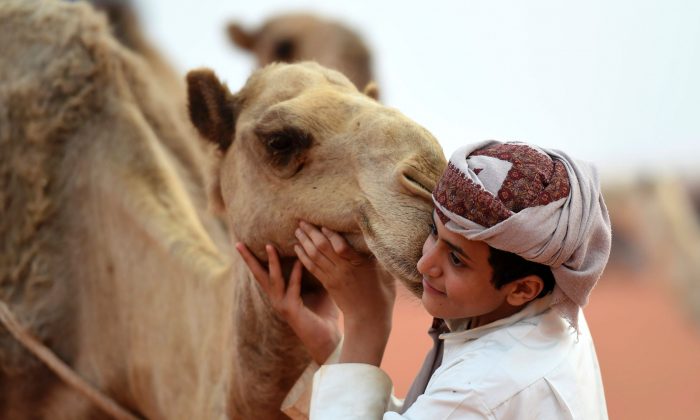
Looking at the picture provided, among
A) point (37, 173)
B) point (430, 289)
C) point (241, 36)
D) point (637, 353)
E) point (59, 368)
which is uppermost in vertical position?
point (430, 289)

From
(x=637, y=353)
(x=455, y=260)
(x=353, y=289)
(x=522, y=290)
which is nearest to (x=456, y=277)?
(x=455, y=260)

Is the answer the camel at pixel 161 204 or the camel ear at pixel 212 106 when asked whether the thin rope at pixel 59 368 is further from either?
the camel ear at pixel 212 106

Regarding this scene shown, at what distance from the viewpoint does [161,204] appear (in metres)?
3.45

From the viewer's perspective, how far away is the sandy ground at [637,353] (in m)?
11.6

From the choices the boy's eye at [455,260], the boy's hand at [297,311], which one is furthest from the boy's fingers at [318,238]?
the boy's eye at [455,260]

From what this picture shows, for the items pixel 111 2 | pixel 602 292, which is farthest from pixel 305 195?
pixel 602 292

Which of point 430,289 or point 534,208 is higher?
point 534,208

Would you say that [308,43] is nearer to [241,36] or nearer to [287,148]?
[241,36]

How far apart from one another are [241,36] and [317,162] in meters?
5.58

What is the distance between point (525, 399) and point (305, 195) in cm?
77

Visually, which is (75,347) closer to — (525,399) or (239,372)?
(239,372)

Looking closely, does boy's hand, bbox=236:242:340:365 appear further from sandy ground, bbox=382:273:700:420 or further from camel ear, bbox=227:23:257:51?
sandy ground, bbox=382:273:700:420

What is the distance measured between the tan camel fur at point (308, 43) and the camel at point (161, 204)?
8.34ft

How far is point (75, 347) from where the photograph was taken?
11.8 ft
